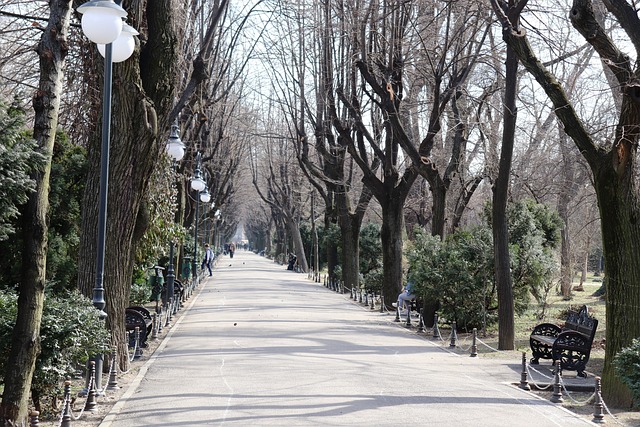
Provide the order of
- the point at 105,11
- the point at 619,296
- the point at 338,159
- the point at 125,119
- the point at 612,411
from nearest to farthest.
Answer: the point at 105,11 → the point at 612,411 → the point at 619,296 → the point at 125,119 → the point at 338,159

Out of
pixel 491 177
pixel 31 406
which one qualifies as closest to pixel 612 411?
pixel 31 406

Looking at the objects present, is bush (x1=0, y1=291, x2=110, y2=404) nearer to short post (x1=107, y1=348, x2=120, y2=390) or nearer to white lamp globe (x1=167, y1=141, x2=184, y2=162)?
short post (x1=107, y1=348, x2=120, y2=390)

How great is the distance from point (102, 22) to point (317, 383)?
5.80 meters

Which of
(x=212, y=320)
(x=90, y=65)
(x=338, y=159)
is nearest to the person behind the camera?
(x=90, y=65)

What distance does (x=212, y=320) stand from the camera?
21.8 metres

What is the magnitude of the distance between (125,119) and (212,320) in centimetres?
1054

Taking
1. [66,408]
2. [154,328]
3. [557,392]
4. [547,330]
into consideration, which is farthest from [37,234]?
[547,330]

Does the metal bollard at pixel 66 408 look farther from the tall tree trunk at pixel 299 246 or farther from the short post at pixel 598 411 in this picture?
the tall tree trunk at pixel 299 246

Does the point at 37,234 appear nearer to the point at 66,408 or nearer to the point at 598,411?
the point at 66,408

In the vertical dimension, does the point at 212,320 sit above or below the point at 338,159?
below

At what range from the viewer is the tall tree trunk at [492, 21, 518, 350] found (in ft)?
53.5

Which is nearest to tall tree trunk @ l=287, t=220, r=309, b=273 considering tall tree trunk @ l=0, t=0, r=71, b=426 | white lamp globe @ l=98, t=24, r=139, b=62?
white lamp globe @ l=98, t=24, r=139, b=62

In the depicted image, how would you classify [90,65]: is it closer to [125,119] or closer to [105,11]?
[125,119]

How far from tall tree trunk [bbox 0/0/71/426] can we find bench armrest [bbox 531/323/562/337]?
1016 centimetres
